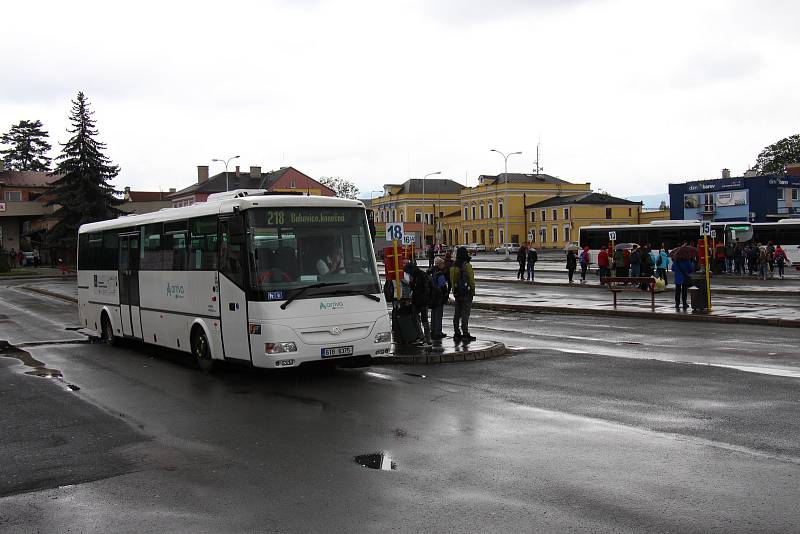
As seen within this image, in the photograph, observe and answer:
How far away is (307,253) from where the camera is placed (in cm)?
1279

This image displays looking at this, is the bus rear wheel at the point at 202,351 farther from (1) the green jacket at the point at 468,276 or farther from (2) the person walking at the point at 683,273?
(2) the person walking at the point at 683,273

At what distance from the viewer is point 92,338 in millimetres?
20719

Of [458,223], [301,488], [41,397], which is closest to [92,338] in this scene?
[41,397]

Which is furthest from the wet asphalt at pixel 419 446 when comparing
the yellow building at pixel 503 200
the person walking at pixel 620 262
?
the yellow building at pixel 503 200

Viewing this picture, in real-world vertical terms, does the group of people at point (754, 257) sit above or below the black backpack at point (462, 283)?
below

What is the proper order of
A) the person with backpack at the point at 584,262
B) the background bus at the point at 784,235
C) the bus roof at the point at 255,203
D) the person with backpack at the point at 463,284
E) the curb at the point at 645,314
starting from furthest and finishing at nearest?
1. the background bus at the point at 784,235
2. the person with backpack at the point at 584,262
3. the curb at the point at 645,314
4. the person with backpack at the point at 463,284
5. the bus roof at the point at 255,203

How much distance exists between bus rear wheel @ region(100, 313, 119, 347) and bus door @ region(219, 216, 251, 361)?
6860 mm

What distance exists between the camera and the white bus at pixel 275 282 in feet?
40.3

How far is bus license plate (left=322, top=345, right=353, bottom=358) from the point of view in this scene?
489 inches

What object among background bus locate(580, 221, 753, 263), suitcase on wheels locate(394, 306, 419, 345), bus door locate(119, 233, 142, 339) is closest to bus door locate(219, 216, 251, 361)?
suitcase on wheels locate(394, 306, 419, 345)

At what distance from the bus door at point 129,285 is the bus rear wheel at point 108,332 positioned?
1.19m

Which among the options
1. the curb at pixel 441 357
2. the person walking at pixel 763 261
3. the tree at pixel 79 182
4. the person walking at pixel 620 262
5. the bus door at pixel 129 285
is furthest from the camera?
the tree at pixel 79 182

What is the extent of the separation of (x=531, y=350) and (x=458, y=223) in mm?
117111

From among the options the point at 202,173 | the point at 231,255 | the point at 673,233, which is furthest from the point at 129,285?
the point at 202,173
